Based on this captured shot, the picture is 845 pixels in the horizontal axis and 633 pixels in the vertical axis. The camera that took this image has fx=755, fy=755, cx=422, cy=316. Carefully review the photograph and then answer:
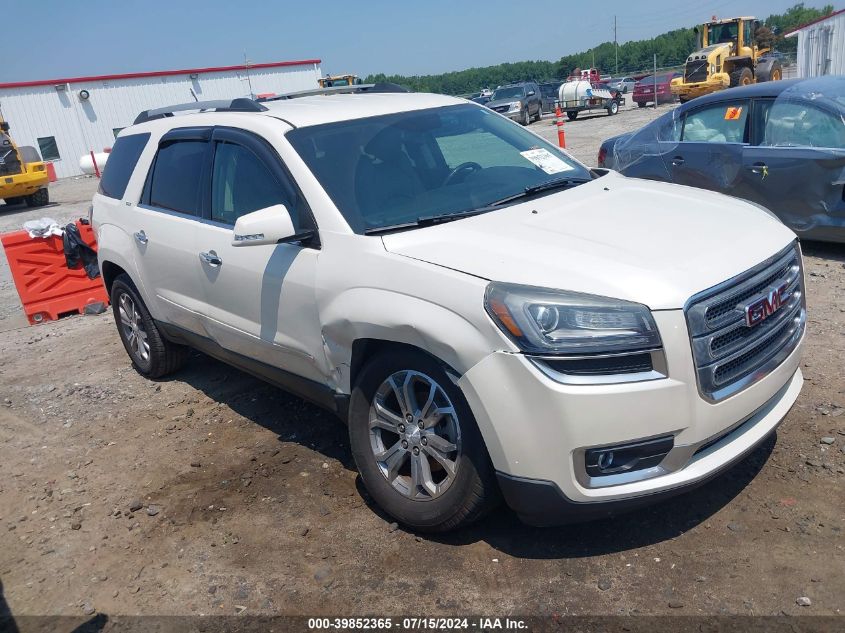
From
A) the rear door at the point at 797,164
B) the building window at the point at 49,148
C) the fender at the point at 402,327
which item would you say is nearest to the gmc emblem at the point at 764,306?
the fender at the point at 402,327

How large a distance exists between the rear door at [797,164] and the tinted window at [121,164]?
526 centimetres

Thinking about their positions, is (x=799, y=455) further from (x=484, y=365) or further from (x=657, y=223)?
(x=484, y=365)

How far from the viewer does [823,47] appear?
28828 mm

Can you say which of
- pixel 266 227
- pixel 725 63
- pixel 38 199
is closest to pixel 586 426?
pixel 266 227

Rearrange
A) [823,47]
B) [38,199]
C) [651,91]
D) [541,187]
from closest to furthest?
[541,187] < [38,199] < [823,47] < [651,91]

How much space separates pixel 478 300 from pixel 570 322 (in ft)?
1.17

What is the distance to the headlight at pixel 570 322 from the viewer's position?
2.75m

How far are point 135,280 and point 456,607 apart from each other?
3539mm

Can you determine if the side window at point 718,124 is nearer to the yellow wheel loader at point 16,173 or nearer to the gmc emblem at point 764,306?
the gmc emblem at point 764,306

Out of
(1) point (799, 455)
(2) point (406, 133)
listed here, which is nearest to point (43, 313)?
(2) point (406, 133)

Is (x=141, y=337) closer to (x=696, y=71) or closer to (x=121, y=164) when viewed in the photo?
(x=121, y=164)

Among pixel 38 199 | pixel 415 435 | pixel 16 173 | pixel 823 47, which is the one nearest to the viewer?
pixel 415 435

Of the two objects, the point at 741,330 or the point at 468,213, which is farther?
the point at 468,213

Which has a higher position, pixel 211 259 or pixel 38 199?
pixel 211 259
